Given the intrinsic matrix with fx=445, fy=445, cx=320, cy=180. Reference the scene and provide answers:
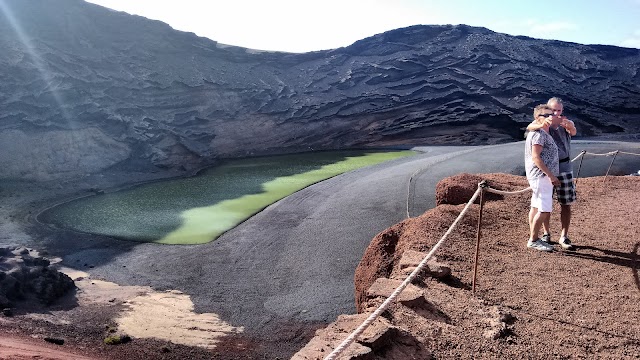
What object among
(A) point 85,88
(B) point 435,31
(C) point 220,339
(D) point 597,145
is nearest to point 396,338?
(C) point 220,339

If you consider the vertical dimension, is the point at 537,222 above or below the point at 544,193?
below

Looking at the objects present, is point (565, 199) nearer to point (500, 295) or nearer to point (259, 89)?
point (500, 295)

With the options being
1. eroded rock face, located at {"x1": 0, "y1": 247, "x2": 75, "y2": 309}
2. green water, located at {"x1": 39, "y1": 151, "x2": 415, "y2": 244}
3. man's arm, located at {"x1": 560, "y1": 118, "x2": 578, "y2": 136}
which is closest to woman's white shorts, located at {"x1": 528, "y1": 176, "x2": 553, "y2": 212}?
man's arm, located at {"x1": 560, "y1": 118, "x2": 578, "y2": 136}

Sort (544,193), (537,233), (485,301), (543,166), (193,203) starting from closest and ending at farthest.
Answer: (485,301) → (543,166) → (544,193) → (537,233) → (193,203)

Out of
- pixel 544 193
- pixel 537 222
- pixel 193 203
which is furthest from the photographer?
pixel 193 203

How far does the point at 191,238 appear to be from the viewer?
13375 mm

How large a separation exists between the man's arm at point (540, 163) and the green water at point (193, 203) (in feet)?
33.1

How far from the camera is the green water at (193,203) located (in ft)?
46.8

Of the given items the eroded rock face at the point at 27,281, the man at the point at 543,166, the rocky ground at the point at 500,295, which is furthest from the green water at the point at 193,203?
the man at the point at 543,166

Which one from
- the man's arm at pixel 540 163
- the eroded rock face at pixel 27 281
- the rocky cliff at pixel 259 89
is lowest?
the eroded rock face at pixel 27 281

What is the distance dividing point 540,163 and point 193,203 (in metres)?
14.3

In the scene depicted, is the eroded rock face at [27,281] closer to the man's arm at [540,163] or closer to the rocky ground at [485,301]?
the rocky ground at [485,301]

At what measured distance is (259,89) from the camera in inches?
1304

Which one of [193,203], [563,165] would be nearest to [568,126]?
[563,165]
